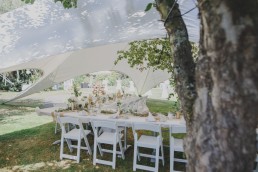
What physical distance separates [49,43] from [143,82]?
8165mm

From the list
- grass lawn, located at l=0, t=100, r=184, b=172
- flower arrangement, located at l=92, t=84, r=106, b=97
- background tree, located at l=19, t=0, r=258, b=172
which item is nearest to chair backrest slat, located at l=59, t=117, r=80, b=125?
grass lawn, located at l=0, t=100, r=184, b=172

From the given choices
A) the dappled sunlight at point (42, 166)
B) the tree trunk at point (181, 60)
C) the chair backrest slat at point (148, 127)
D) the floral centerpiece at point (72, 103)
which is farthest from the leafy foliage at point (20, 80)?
the tree trunk at point (181, 60)

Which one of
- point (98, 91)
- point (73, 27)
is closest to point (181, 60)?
point (73, 27)

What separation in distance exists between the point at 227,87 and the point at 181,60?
722 mm

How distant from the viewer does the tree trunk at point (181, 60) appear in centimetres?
221

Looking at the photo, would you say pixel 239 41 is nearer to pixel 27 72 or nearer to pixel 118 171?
pixel 118 171

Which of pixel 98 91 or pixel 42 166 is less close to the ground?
pixel 98 91

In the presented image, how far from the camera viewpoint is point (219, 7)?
5.37ft

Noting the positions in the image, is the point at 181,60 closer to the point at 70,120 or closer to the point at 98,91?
the point at 70,120

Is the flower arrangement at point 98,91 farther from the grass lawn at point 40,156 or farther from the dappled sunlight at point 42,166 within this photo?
the dappled sunlight at point 42,166

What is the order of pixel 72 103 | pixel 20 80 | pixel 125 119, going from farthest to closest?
pixel 20 80
pixel 72 103
pixel 125 119

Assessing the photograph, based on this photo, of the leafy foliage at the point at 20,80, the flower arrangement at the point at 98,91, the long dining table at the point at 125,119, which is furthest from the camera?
the leafy foliage at the point at 20,80

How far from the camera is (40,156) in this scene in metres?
6.40

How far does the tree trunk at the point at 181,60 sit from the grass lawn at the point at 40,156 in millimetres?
3613
